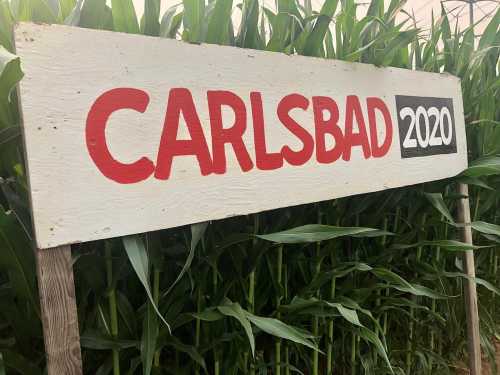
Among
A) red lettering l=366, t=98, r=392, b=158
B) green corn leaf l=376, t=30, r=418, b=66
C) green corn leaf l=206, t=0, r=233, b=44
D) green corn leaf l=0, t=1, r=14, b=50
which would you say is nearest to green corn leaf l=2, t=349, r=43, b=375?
green corn leaf l=0, t=1, r=14, b=50

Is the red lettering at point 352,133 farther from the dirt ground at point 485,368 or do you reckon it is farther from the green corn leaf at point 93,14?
the dirt ground at point 485,368

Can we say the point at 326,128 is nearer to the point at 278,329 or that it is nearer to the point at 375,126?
the point at 375,126

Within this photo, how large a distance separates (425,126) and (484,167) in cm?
16

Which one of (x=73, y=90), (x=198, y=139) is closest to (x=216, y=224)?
(x=198, y=139)

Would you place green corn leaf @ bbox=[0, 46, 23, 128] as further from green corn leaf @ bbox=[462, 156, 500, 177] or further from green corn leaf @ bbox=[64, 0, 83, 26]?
green corn leaf @ bbox=[462, 156, 500, 177]

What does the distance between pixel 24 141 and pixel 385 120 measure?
0.56 metres

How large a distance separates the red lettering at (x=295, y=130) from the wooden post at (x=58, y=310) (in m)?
0.31

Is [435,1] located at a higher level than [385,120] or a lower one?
higher

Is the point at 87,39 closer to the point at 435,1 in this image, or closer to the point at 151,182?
the point at 151,182

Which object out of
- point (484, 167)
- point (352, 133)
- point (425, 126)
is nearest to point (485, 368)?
point (484, 167)

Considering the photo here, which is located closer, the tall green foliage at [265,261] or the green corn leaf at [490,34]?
the tall green foliage at [265,261]

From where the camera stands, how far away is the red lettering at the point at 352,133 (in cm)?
66

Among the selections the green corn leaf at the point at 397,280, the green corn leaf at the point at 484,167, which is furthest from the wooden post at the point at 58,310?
the green corn leaf at the point at 484,167

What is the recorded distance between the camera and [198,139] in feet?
1.62
